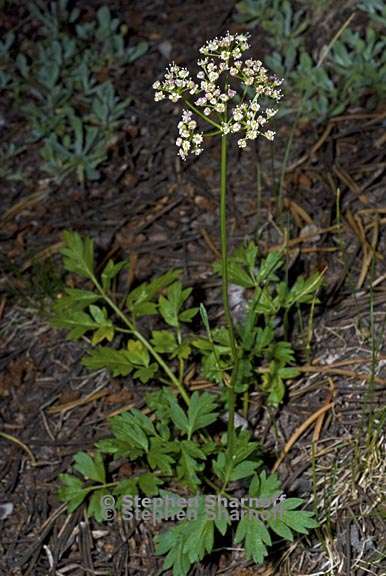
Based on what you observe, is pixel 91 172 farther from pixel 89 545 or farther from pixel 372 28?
pixel 89 545

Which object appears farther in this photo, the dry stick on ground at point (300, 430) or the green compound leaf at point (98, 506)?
the dry stick on ground at point (300, 430)

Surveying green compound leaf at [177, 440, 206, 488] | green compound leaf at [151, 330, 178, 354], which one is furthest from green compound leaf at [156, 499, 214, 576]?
green compound leaf at [151, 330, 178, 354]

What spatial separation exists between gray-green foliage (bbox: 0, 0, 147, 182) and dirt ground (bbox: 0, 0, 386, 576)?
75 mm

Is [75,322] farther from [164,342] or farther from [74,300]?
[164,342]

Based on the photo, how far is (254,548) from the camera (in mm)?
2074

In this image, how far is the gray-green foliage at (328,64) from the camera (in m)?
3.44

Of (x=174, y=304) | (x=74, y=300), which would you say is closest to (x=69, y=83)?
(x=74, y=300)

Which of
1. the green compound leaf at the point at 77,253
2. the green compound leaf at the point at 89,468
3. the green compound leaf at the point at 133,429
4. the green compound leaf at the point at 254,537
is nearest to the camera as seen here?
the green compound leaf at the point at 254,537

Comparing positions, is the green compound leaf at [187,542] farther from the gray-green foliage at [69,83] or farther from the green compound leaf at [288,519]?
the gray-green foliage at [69,83]

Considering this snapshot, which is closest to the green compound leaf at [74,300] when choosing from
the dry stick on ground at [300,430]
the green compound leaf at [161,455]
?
the green compound leaf at [161,455]

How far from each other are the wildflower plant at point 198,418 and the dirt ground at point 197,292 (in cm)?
9

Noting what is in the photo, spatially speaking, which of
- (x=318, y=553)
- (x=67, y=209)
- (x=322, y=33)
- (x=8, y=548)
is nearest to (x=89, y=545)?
(x=8, y=548)

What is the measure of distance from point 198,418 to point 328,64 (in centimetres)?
182

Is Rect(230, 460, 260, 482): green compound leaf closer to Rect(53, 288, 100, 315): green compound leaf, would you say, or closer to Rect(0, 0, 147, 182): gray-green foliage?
Rect(53, 288, 100, 315): green compound leaf
